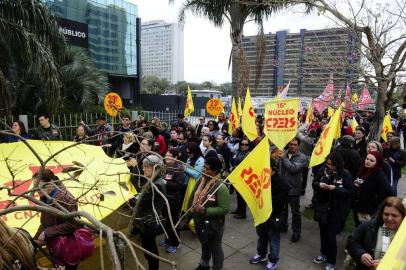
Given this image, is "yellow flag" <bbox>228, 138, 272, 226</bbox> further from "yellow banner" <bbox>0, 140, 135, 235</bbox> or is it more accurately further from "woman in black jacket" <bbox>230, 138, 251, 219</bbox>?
"woman in black jacket" <bbox>230, 138, 251, 219</bbox>

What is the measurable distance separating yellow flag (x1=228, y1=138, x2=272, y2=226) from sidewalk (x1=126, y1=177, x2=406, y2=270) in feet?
4.20

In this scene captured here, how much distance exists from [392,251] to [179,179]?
3.44 metres

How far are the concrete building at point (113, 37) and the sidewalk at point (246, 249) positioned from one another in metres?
17.8

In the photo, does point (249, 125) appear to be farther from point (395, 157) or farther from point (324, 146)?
point (395, 157)

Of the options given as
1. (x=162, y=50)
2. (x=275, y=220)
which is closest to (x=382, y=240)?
(x=275, y=220)

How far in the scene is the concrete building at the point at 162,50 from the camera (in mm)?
59044

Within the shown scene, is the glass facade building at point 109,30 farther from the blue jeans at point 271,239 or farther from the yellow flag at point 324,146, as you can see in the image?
the blue jeans at point 271,239

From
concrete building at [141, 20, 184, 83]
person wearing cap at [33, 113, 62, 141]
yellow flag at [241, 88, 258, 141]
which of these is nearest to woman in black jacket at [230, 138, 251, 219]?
yellow flag at [241, 88, 258, 141]

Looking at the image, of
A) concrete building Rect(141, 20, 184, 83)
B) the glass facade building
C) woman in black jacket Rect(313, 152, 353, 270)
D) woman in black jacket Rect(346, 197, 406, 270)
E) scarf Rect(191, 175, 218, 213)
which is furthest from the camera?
concrete building Rect(141, 20, 184, 83)

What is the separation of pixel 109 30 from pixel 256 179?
23.0m

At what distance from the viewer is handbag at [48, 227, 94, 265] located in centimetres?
264

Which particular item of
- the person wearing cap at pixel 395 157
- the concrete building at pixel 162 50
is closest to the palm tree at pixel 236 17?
the person wearing cap at pixel 395 157

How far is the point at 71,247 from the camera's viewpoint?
268 cm

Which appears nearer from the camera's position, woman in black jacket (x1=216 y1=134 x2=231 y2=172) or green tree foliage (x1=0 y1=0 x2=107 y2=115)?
woman in black jacket (x1=216 y1=134 x2=231 y2=172)
